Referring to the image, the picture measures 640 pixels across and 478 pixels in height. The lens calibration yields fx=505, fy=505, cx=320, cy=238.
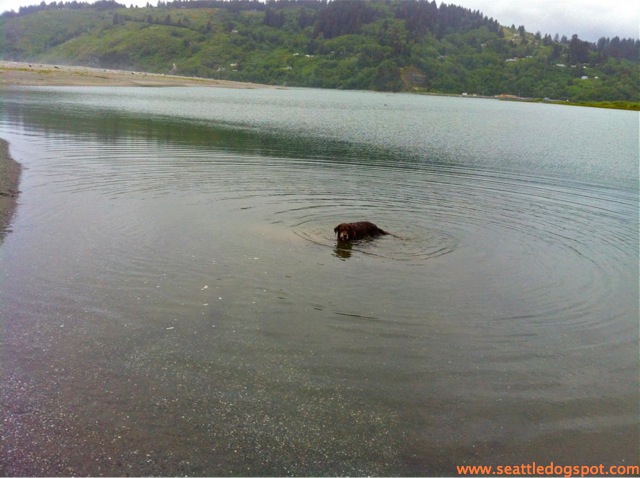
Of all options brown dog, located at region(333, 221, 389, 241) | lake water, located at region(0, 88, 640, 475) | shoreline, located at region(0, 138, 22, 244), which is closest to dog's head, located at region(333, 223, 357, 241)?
brown dog, located at region(333, 221, 389, 241)

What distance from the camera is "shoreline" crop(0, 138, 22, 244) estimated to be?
19.2m

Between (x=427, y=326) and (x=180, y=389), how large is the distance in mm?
6358

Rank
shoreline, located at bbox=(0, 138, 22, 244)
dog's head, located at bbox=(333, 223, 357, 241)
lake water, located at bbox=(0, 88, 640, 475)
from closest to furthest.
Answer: lake water, located at bbox=(0, 88, 640, 475) < dog's head, located at bbox=(333, 223, 357, 241) < shoreline, located at bbox=(0, 138, 22, 244)

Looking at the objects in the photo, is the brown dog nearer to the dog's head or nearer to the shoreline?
the dog's head

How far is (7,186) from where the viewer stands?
23.6m

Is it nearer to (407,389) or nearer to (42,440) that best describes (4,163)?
(42,440)

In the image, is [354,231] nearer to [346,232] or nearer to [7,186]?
[346,232]

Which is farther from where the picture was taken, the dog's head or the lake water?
the dog's head

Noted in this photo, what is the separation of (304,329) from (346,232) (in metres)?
6.98

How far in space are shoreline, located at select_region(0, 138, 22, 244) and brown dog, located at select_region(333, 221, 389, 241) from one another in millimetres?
11679

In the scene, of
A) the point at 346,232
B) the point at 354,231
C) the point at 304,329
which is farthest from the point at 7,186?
the point at 304,329

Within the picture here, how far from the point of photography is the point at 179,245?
57.9ft

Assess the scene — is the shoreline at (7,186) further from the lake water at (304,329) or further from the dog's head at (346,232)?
the dog's head at (346,232)

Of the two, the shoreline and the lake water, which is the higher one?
the shoreline
